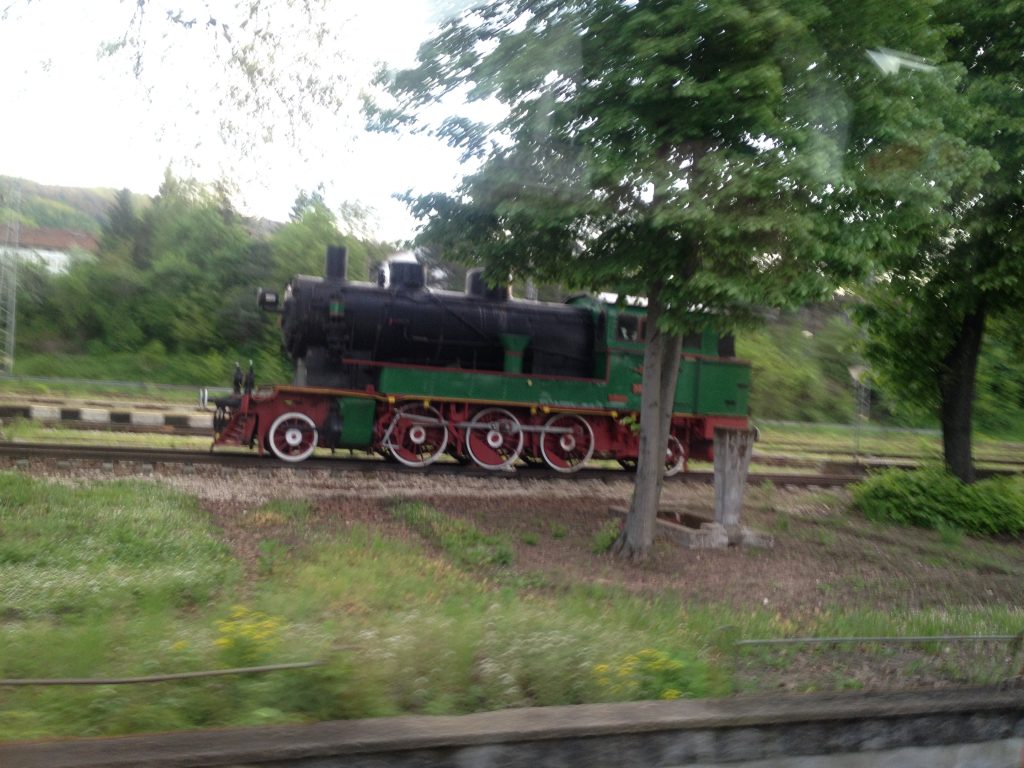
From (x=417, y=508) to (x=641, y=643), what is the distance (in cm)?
624

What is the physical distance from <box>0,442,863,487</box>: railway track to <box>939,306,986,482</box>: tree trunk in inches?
98.8

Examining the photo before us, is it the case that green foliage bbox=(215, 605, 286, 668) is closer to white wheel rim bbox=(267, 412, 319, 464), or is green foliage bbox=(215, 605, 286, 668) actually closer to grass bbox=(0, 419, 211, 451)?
white wheel rim bbox=(267, 412, 319, 464)

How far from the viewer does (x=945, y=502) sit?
13.0 m

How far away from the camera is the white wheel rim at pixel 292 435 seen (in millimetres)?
14125

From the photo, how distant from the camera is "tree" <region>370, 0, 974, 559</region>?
8.24m

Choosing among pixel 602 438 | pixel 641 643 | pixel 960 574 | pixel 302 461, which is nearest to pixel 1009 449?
pixel 602 438

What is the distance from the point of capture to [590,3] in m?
8.65

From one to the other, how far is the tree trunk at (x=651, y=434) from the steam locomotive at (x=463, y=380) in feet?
12.2

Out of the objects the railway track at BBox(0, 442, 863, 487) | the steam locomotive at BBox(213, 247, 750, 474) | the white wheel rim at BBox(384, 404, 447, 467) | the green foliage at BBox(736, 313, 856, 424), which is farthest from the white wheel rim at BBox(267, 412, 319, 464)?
the green foliage at BBox(736, 313, 856, 424)

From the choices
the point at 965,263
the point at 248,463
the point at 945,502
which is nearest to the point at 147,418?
the point at 248,463

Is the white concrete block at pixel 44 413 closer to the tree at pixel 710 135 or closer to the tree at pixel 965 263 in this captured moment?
the tree at pixel 710 135

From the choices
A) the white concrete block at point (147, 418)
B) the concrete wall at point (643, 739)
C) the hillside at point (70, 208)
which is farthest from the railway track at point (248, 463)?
the hillside at point (70, 208)

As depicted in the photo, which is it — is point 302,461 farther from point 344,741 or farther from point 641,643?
point 344,741

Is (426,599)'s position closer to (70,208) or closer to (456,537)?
(456,537)
